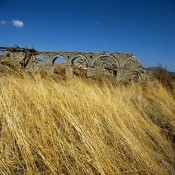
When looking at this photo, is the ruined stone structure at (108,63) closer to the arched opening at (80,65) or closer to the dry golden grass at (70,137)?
the arched opening at (80,65)

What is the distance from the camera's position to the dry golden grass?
1599mm

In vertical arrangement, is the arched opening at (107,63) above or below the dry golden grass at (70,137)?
above

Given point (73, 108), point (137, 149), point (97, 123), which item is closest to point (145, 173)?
point (137, 149)

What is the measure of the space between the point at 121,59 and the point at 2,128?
64.8 feet

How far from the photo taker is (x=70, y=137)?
6.30 ft

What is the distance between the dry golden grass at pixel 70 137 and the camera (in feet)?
5.24

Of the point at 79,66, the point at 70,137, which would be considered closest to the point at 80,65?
the point at 79,66

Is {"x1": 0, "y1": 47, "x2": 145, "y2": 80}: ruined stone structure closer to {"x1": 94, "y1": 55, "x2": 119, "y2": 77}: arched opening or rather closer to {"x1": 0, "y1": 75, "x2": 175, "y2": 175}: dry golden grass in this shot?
{"x1": 94, "y1": 55, "x2": 119, "y2": 77}: arched opening

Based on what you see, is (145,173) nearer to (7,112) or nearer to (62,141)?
(62,141)

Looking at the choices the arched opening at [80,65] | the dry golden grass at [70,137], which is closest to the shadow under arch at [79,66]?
the arched opening at [80,65]

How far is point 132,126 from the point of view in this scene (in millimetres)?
2570

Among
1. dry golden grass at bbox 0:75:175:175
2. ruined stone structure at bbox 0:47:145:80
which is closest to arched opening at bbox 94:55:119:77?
ruined stone structure at bbox 0:47:145:80

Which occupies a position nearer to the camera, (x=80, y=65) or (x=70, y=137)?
(x=70, y=137)

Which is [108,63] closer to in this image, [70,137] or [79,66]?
[79,66]
